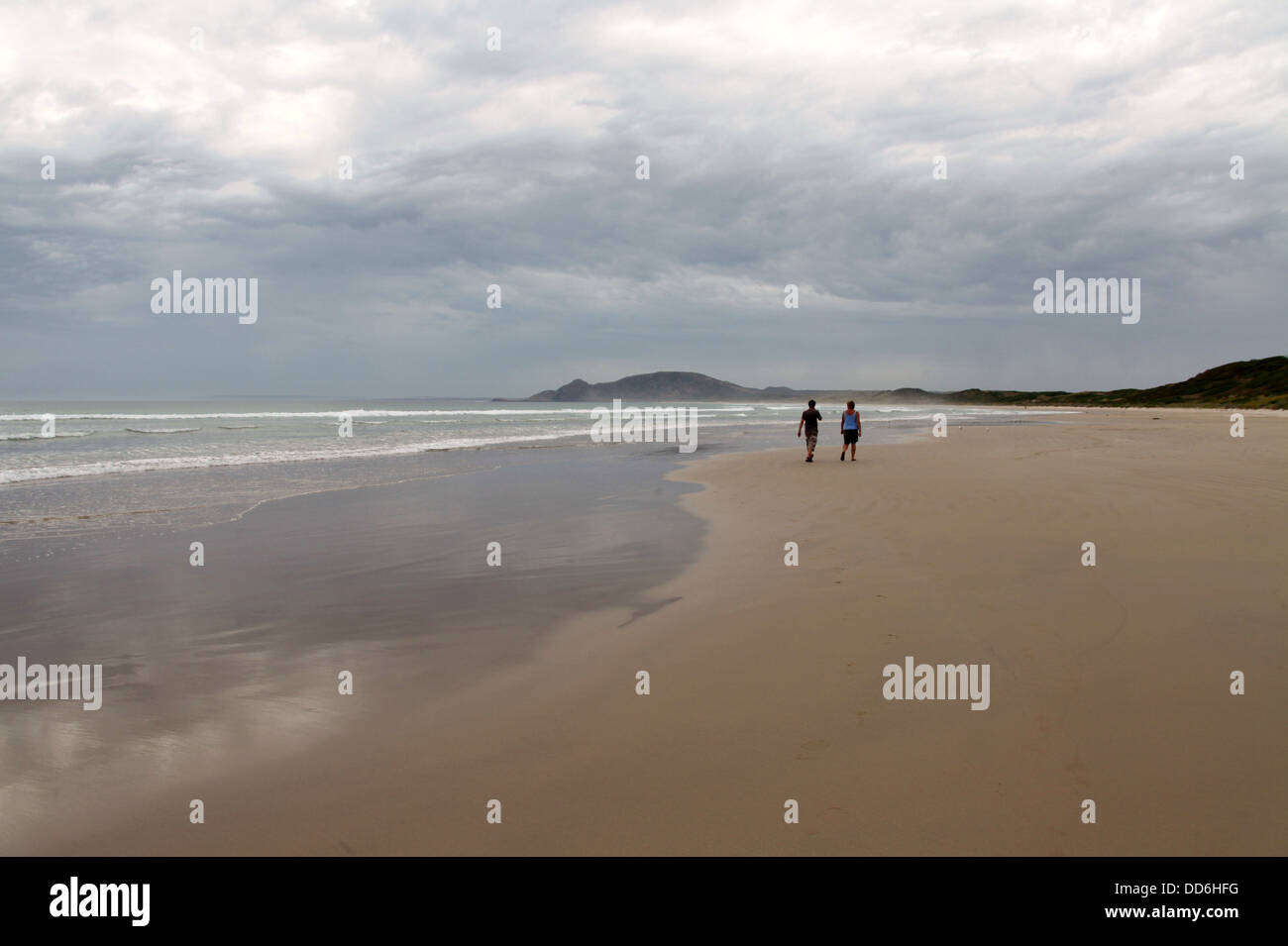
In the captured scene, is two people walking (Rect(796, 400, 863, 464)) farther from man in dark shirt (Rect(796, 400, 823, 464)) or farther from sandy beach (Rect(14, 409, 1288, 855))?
sandy beach (Rect(14, 409, 1288, 855))

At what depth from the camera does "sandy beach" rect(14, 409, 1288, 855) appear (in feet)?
10.9

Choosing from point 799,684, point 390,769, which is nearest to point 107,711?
point 390,769

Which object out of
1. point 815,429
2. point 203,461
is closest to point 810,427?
point 815,429

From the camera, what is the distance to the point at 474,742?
4.27 m

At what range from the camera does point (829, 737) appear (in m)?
4.19

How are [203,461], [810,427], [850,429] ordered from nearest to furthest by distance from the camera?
[810,427] < [850,429] < [203,461]

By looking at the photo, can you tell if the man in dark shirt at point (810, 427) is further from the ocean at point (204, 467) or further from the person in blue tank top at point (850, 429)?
the ocean at point (204, 467)

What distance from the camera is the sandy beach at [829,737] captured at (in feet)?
10.9

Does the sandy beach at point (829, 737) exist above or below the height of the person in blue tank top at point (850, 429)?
below

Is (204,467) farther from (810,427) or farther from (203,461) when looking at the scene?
(810,427)

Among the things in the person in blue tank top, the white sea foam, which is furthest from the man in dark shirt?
the white sea foam

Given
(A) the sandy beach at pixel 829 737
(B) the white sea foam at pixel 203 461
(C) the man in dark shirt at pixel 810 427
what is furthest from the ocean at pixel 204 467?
(A) the sandy beach at pixel 829 737

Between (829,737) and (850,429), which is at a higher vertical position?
(850,429)
